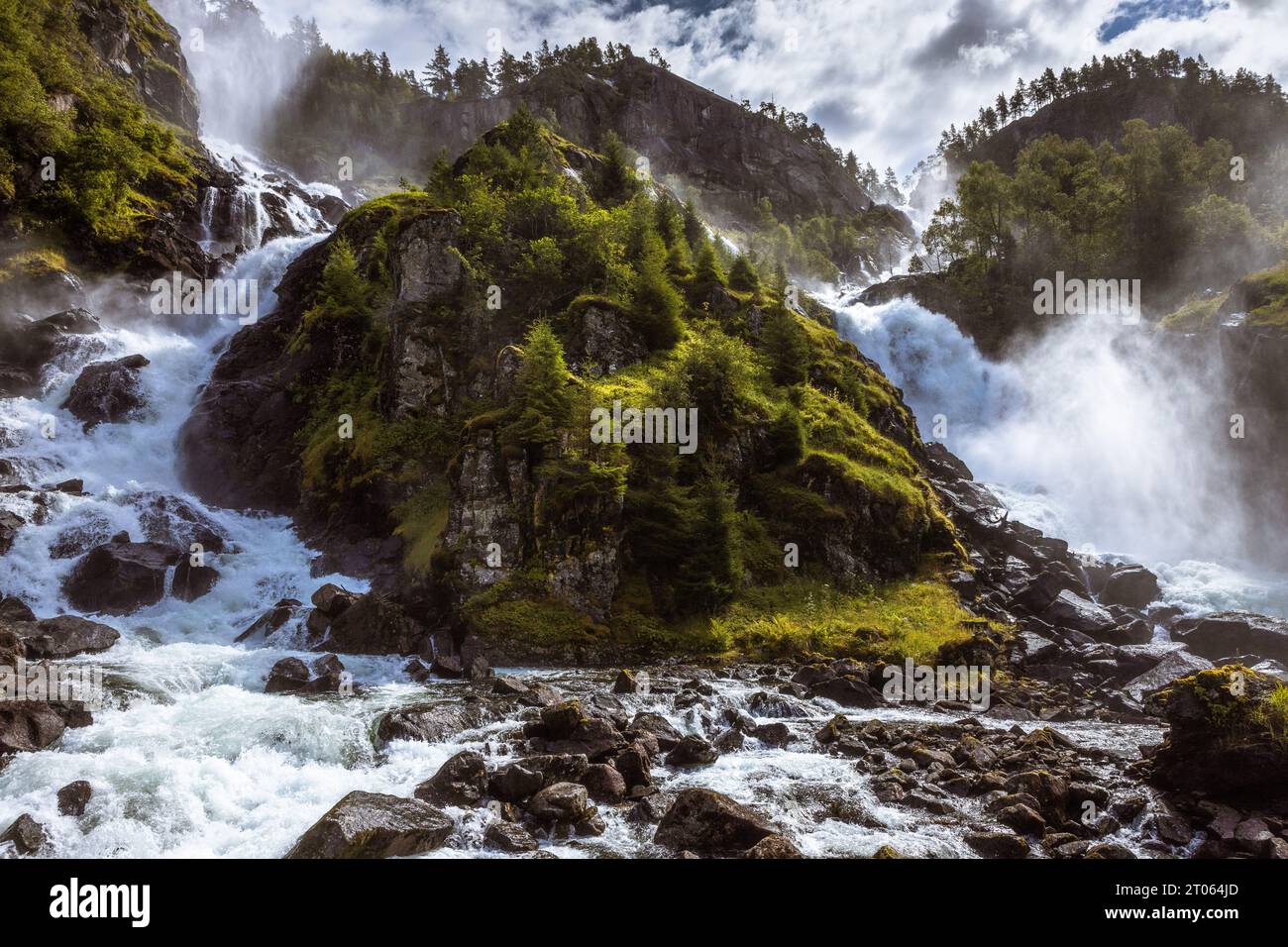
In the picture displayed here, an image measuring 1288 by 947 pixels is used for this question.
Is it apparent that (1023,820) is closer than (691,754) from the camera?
Yes

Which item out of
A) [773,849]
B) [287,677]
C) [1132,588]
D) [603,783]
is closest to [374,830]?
[603,783]

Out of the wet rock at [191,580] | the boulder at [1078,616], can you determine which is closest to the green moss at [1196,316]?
the boulder at [1078,616]

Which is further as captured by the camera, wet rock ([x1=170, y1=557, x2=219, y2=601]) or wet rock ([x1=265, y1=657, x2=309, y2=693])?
wet rock ([x1=170, y1=557, x2=219, y2=601])

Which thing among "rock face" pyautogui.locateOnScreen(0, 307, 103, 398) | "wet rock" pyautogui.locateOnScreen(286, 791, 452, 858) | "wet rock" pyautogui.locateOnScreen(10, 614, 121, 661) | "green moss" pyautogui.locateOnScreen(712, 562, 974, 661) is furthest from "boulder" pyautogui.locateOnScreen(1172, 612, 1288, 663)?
"rock face" pyautogui.locateOnScreen(0, 307, 103, 398)

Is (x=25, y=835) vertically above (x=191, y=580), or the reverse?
(x=191, y=580)

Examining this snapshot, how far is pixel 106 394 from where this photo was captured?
34.2m

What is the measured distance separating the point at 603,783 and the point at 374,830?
4349 mm

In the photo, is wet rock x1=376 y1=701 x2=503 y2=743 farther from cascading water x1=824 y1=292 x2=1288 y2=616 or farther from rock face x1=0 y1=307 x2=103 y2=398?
cascading water x1=824 y1=292 x2=1288 y2=616

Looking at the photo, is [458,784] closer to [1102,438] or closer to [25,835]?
[25,835]

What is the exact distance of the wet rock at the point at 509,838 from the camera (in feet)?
35.3

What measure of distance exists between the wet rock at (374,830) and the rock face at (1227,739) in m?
14.3

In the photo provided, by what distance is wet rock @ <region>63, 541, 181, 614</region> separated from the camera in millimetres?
23281

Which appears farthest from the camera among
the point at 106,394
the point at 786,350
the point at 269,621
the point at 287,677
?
the point at 786,350

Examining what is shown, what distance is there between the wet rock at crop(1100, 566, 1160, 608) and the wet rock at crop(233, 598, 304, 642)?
36148 mm
